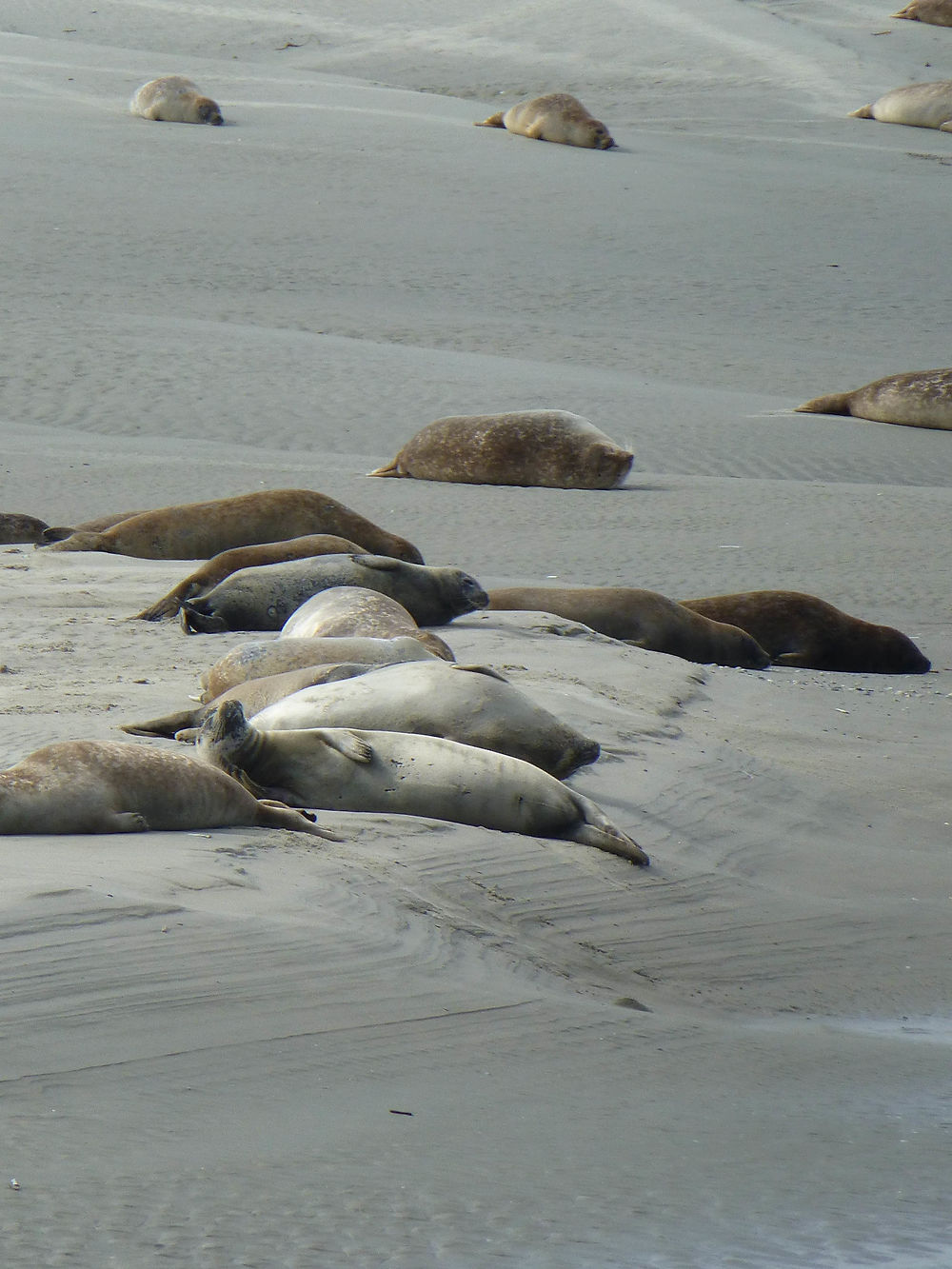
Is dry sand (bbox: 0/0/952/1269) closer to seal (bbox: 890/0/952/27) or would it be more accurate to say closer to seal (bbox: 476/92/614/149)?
seal (bbox: 476/92/614/149)

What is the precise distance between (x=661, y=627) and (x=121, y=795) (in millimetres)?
3515

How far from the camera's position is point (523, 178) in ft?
65.4

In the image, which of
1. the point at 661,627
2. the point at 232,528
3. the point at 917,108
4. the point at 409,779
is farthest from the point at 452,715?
the point at 917,108

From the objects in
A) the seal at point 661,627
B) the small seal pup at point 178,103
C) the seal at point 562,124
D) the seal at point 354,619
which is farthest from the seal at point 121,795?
the seal at point 562,124

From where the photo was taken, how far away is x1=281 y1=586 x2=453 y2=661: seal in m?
5.34

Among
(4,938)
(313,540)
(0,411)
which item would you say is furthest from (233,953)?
(0,411)

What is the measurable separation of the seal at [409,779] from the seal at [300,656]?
92 cm

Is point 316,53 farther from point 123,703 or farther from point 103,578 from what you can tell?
point 123,703

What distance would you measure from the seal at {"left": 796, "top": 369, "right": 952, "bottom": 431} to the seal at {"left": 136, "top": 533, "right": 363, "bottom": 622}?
589 centimetres

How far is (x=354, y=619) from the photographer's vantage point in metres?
5.43

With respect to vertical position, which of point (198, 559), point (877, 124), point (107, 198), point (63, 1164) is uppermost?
point (877, 124)

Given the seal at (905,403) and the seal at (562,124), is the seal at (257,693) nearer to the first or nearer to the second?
the seal at (905,403)

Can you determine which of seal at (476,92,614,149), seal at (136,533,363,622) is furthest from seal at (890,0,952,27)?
seal at (136,533,363,622)

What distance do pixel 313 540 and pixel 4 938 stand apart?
4495mm
